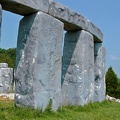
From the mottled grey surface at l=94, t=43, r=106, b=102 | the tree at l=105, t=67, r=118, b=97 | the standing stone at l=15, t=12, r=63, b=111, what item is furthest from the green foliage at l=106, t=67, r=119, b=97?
the standing stone at l=15, t=12, r=63, b=111

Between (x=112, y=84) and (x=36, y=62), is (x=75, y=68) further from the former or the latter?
(x=112, y=84)

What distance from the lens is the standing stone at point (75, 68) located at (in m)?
9.38

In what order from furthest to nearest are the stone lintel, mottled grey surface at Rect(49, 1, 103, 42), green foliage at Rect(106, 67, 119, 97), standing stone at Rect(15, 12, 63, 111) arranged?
green foliage at Rect(106, 67, 119, 97), mottled grey surface at Rect(49, 1, 103, 42), standing stone at Rect(15, 12, 63, 111), the stone lintel

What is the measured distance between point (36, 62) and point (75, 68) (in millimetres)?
2497

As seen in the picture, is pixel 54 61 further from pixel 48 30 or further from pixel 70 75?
pixel 70 75

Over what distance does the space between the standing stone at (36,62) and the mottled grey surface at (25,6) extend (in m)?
0.16

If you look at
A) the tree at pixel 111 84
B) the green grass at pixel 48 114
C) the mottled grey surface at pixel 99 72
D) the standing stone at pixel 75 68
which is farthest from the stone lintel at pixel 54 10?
the tree at pixel 111 84

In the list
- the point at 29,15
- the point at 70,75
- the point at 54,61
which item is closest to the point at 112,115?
the point at 70,75

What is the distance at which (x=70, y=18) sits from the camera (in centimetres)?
864

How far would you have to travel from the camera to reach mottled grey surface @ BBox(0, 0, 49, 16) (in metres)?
6.73

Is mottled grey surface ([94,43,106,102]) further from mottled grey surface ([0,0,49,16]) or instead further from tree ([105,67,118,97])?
tree ([105,67,118,97])

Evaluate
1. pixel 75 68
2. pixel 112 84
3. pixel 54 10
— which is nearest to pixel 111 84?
pixel 112 84

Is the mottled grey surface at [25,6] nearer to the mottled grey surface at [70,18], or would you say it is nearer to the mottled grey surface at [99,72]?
the mottled grey surface at [70,18]

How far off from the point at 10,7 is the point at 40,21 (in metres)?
0.86
